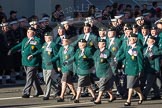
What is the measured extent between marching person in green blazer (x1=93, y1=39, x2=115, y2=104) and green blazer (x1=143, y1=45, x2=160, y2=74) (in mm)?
1095

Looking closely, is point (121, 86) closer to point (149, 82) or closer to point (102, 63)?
point (149, 82)

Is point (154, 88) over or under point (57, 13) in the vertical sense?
under

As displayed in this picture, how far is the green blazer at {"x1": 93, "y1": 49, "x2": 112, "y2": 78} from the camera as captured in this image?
1470cm

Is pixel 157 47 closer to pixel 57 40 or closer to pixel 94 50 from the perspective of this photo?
pixel 94 50

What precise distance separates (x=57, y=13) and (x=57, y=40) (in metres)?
4.34

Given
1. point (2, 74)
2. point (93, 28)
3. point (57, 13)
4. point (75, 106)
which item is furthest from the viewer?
point (57, 13)

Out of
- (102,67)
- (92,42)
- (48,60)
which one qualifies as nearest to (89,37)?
(92,42)

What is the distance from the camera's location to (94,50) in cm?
1548

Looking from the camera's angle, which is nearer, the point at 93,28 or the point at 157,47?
the point at 157,47

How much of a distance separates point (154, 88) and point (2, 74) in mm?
5249

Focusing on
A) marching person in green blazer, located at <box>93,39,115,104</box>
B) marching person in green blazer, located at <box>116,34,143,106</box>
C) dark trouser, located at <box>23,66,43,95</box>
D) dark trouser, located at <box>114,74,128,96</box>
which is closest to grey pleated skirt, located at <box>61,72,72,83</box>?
marching person in green blazer, located at <box>93,39,115,104</box>

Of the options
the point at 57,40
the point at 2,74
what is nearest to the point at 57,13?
Result: the point at 2,74

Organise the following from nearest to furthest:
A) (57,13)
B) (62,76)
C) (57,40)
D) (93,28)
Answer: (62,76) → (57,40) → (93,28) → (57,13)

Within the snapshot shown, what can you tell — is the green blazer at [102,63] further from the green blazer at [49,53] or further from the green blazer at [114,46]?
the green blazer at [49,53]
